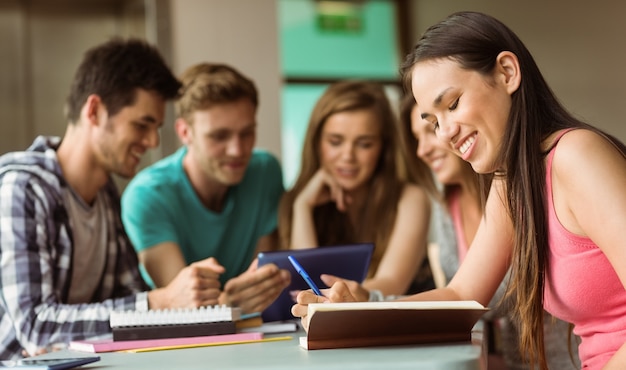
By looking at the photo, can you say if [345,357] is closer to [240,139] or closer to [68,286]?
[68,286]

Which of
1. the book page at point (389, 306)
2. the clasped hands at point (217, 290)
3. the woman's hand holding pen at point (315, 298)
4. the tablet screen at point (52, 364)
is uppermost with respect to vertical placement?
the book page at point (389, 306)

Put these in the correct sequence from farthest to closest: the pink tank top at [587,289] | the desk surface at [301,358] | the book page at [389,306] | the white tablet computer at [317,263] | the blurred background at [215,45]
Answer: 1. the blurred background at [215,45]
2. the white tablet computer at [317,263]
3. the pink tank top at [587,289]
4. the book page at [389,306]
5. the desk surface at [301,358]

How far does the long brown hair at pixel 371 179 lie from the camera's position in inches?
113

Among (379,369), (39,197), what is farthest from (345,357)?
(39,197)

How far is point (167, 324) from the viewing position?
1609 mm

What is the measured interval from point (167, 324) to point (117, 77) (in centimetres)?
119

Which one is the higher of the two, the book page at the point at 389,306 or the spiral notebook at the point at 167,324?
the book page at the point at 389,306

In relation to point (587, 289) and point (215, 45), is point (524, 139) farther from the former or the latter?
point (215, 45)

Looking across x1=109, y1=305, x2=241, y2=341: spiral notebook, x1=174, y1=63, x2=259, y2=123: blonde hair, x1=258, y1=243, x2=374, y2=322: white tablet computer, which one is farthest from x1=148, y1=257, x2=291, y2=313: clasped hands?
x1=174, y1=63, x2=259, y2=123: blonde hair

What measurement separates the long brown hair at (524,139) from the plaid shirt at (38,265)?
3.16 ft

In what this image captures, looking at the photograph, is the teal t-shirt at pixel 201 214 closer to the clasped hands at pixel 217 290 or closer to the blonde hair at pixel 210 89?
the blonde hair at pixel 210 89

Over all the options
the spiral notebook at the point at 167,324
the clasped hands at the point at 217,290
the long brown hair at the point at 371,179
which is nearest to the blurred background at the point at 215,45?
the long brown hair at the point at 371,179

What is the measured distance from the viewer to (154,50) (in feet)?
9.09

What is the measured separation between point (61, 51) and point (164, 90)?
1926mm
